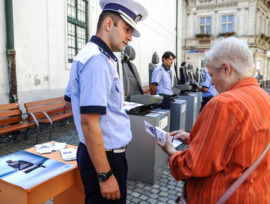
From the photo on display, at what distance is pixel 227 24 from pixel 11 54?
21163 mm

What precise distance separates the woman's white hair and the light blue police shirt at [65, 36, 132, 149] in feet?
1.94

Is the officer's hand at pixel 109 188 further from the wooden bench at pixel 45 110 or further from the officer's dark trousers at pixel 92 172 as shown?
the wooden bench at pixel 45 110

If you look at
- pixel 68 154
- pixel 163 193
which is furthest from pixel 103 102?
pixel 163 193

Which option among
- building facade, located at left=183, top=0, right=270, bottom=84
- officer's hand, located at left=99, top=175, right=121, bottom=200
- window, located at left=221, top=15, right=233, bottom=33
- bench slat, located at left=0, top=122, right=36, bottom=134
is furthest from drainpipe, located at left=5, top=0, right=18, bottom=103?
window, located at left=221, top=15, right=233, bottom=33

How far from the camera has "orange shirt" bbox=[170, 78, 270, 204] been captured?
1.08 meters

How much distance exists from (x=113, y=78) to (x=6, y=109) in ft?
14.7

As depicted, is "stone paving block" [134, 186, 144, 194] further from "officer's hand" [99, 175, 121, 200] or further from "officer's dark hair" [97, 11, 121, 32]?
"officer's dark hair" [97, 11, 121, 32]

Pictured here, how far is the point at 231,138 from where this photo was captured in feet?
3.58

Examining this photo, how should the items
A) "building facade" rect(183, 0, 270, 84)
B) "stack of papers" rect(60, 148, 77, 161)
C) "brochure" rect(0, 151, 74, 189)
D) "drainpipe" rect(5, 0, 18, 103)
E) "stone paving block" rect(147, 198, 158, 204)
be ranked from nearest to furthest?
"brochure" rect(0, 151, 74, 189), "stack of papers" rect(60, 148, 77, 161), "stone paving block" rect(147, 198, 158, 204), "drainpipe" rect(5, 0, 18, 103), "building facade" rect(183, 0, 270, 84)

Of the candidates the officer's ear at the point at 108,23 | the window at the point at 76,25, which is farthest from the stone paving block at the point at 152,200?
the window at the point at 76,25

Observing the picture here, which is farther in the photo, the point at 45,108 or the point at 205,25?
the point at 205,25

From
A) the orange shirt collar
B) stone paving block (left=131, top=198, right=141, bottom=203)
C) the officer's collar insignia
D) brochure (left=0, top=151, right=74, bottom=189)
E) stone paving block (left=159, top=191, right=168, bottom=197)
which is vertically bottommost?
stone paving block (left=159, top=191, right=168, bottom=197)

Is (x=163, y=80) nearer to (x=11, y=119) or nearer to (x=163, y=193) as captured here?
(x=163, y=193)

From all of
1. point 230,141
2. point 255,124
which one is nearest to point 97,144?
point 230,141
